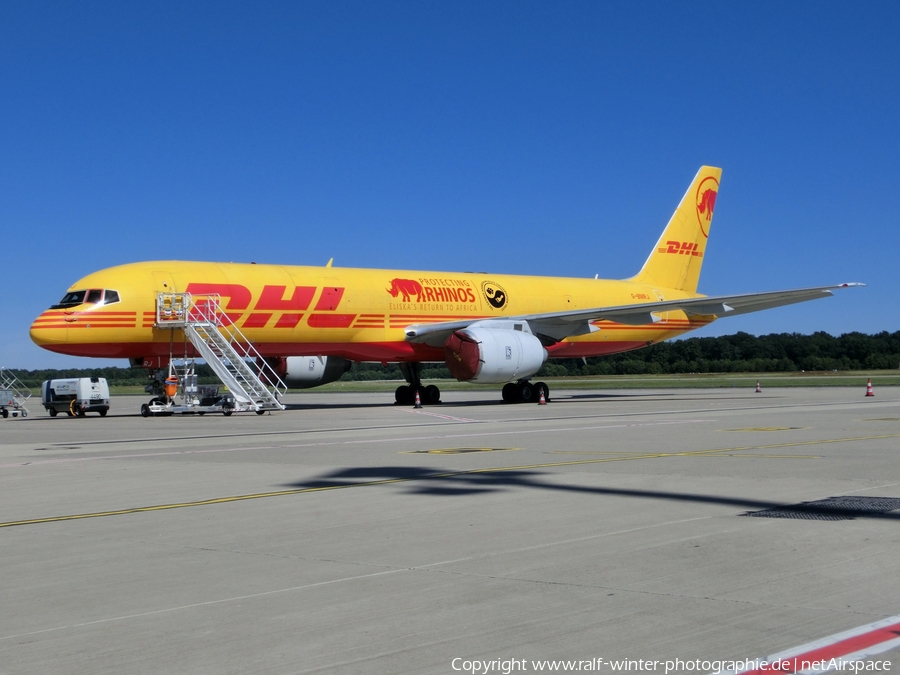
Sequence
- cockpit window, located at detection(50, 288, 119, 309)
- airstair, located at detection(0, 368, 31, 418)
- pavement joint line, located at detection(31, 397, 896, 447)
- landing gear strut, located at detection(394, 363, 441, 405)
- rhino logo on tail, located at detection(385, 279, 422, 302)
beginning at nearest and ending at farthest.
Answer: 1. pavement joint line, located at detection(31, 397, 896, 447)
2. cockpit window, located at detection(50, 288, 119, 309)
3. rhino logo on tail, located at detection(385, 279, 422, 302)
4. landing gear strut, located at detection(394, 363, 441, 405)
5. airstair, located at detection(0, 368, 31, 418)

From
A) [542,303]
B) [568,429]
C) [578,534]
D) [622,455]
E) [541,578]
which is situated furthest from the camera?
[542,303]

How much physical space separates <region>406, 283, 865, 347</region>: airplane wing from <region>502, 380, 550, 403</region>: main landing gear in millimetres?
1761

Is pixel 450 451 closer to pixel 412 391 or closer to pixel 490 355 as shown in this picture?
pixel 490 355

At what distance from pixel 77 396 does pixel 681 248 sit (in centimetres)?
2551

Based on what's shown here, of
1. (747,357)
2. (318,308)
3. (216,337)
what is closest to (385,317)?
(318,308)

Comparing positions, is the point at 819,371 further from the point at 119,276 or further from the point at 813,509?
the point at 813,509

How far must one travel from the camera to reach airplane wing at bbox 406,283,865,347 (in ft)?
105

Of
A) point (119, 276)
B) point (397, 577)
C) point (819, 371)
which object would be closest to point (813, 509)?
point (397, 577)

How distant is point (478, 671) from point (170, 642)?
5.18 ft

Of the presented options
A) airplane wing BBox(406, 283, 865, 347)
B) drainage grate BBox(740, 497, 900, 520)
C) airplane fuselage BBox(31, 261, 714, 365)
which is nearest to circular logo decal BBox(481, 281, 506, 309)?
airplane fuselage BBox(31, 261, 714, 365)

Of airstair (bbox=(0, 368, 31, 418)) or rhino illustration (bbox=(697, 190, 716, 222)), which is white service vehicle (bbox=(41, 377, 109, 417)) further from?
rhino illustration (bbox=(697, 190, 716, 222))

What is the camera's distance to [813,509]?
823 centimetres

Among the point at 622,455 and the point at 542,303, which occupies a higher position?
the point at 542,303

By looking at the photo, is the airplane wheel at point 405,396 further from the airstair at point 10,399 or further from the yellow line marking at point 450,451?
the yellow line marking at point 450,451
